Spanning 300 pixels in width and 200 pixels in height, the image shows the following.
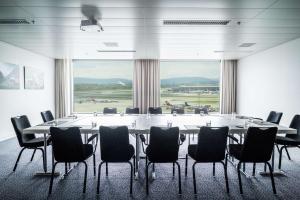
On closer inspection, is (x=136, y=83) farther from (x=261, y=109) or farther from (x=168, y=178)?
(x=168, y=178)

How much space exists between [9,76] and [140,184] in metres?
4.43

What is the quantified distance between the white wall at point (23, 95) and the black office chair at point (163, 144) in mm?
4329

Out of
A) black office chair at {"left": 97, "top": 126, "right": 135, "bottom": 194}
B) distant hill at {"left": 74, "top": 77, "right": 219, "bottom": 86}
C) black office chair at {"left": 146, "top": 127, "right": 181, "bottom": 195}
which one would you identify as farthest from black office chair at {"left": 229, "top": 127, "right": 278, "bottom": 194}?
distant hill at {"left": 74, "top": 77, "right": 219, "bottom": 86}

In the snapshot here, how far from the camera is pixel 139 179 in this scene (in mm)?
2902

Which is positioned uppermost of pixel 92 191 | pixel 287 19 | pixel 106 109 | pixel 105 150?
→ pixel 287 19

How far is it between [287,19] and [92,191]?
3.94 metres

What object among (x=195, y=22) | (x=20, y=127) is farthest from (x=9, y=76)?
(x=195, y=22)

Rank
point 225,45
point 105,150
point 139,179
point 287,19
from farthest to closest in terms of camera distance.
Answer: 1. point 225,45
2. point 287,19
3. point 139,179
4. point 105,150

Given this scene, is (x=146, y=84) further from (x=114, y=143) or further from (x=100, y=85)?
(x=114, y=143)

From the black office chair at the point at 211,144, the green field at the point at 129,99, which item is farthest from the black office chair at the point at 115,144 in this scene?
the green field at the point at 129,99

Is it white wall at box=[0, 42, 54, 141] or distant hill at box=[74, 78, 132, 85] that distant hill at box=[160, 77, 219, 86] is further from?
white wall at box=[0, 42, 54, 141]

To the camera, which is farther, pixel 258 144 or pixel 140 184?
pixel 140 184

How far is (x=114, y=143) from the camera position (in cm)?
239

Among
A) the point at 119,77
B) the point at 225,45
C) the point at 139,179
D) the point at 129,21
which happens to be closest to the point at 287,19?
the point at 225,45
